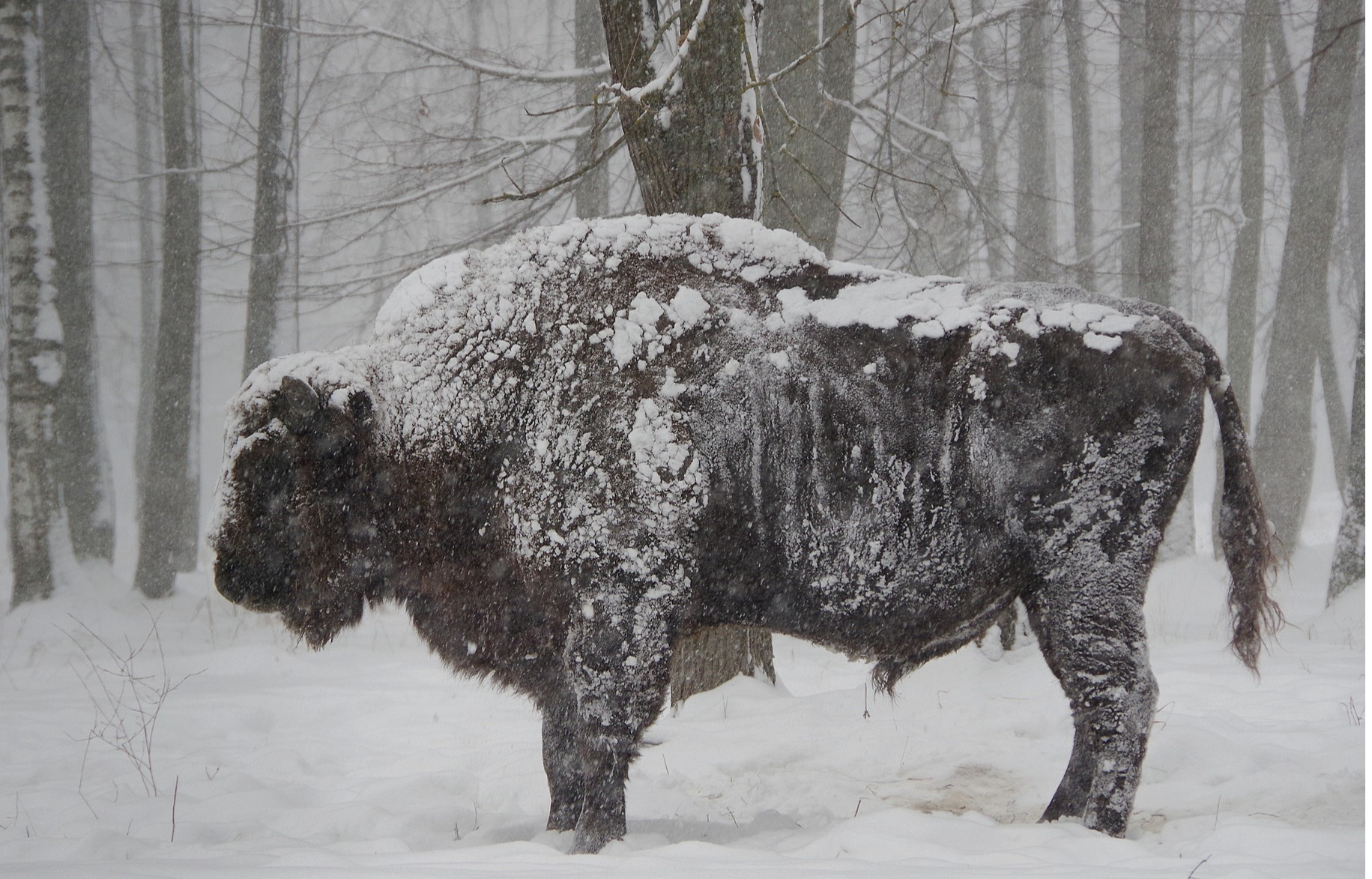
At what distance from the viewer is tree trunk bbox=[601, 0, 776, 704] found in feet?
14.0

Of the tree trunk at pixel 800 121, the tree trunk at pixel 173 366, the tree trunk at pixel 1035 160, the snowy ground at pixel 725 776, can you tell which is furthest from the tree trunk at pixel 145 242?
the tree trunk at pixel 1035 160

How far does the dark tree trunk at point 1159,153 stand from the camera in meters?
8.34

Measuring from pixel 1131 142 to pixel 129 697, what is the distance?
536 inches

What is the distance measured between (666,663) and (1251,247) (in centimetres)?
1108

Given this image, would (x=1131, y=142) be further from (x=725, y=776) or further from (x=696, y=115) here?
(x=725, y=776)

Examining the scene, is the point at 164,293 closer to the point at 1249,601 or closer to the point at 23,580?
the point at 23,580

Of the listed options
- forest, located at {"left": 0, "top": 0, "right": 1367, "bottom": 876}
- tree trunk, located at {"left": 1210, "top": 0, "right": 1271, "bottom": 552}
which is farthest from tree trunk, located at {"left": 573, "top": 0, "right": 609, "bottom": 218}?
tree trunk, located at {"left": 1210, "top": 0, "right": 1271, "bottom": 552}

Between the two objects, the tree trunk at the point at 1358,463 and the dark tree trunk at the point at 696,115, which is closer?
the tree trunk at the point at 1358,463

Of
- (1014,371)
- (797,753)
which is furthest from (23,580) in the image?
(1014,371)

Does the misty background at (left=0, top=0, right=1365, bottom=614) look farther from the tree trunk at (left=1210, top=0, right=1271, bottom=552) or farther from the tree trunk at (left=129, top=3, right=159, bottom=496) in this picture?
the tree trunk at (left=129, top=3, right=159, bottom=496)

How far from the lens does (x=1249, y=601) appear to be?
3.06 metres

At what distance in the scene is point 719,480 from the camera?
2994mm

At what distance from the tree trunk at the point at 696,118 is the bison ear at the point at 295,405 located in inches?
78.7

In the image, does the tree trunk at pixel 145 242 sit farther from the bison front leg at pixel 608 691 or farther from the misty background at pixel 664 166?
the bison front leg at pixel 608 691
